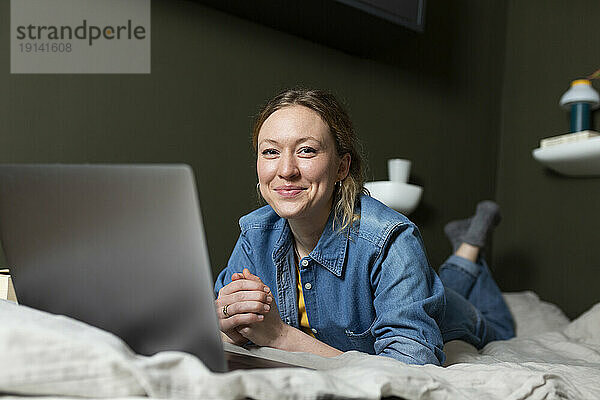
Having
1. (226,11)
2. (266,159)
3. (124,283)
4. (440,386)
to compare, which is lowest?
(440,386)

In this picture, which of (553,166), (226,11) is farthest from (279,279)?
(553,166)

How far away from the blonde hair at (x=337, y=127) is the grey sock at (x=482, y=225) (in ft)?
3.03

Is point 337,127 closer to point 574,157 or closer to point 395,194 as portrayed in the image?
point 395,194

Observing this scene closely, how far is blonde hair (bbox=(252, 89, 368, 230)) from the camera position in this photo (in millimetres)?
1227

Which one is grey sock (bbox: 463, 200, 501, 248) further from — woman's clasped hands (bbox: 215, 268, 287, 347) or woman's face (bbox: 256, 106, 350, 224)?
woman's clasped hands (bbox: 215, 268, 287, 347)

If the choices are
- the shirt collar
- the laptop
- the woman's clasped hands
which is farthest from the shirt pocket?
the laptop

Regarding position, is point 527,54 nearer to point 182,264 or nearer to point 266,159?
point 266,159

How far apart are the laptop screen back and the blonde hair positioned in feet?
2.19

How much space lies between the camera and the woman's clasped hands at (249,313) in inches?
38.7

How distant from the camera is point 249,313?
38.7 inches

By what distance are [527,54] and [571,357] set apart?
5.39ft

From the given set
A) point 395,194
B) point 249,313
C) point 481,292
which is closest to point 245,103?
point 395,194

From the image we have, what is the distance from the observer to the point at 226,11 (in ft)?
6.45

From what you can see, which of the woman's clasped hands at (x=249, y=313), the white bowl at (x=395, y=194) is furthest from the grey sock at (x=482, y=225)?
the woman's clasped hands at (x=249, y=313)
